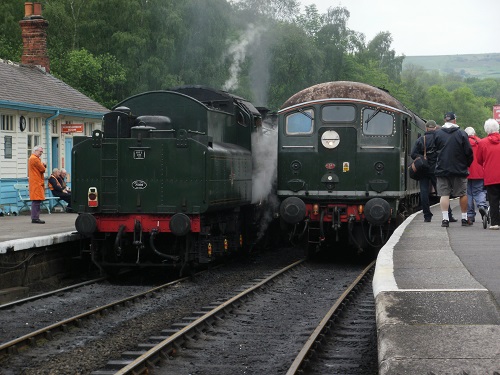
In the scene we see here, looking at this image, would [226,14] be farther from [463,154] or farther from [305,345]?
[305,345]

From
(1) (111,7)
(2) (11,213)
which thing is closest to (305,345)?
(2) (11,213)

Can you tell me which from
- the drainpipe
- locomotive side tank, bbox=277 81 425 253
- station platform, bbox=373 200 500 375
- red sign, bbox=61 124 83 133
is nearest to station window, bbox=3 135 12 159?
red sign, bbox=61 124 83 133

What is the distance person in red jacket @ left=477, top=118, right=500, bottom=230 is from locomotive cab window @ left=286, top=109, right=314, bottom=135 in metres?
3.29

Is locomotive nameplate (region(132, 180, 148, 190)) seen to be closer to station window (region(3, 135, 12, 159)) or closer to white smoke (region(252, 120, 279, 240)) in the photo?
white smoke (region(252, 120, 279, 240))

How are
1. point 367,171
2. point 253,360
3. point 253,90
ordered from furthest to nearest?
point 253,90, point 367,171, point 253,360

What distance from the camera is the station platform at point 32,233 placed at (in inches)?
539

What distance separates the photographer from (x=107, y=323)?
10672 millimetres

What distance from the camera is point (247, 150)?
56.2 feet

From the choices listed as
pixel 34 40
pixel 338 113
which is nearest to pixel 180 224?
pixel 338 113

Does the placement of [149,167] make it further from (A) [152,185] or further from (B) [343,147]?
(B) [343,147]

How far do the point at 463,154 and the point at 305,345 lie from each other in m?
6.97

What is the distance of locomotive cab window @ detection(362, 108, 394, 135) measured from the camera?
1655 centimetres

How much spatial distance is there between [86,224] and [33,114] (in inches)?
520

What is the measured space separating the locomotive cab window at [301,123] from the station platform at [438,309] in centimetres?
508
